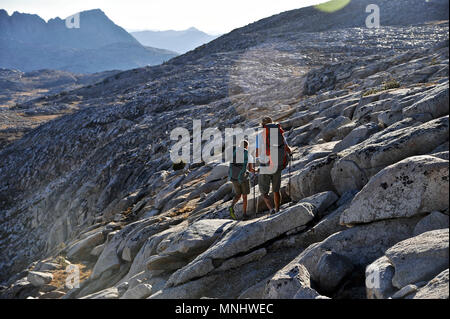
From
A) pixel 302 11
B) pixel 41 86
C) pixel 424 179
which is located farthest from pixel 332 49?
pixel 41 86

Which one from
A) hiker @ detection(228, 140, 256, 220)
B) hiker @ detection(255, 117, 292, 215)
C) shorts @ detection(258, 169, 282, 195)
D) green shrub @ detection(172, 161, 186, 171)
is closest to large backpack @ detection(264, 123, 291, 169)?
hiker @ detection(255, 117, 292, 215)

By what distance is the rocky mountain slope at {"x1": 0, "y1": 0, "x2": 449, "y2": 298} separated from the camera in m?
6.29

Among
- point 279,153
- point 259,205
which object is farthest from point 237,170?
point 279,153

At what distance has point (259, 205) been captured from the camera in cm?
1067

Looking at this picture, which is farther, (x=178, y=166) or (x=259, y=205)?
(x=178, y=166)

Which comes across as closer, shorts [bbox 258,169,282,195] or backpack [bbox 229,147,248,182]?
shorts [bbox 258,169,282,195]

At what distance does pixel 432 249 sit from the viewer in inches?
207

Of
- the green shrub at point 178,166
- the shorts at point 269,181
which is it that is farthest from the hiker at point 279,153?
the green shrub at point 178,166

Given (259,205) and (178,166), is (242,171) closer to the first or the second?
(259,205)

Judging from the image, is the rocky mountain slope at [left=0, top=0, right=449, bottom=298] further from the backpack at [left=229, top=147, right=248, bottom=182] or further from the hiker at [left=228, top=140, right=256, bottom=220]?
the backpack at [left=229, top=147, right=248, bottom=182]

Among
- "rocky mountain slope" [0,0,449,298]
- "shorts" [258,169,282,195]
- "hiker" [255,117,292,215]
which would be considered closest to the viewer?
"rocky mountain slope" [0,0,449,298]

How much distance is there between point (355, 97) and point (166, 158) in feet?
47.9

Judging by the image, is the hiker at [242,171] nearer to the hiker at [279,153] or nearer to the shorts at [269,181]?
the shorts at [269,181]
